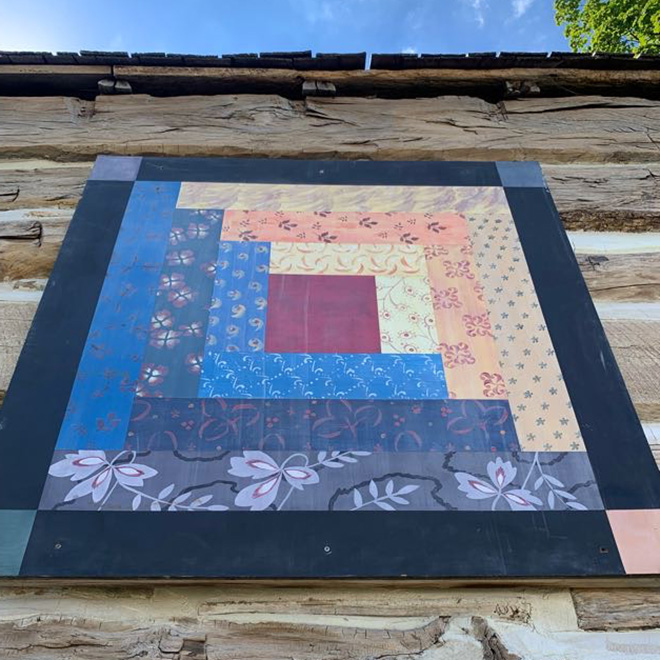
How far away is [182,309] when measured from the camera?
2.23 meters

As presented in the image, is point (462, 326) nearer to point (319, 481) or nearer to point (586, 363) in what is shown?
point (586, 363)

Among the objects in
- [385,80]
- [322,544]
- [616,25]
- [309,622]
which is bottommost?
[309,622]

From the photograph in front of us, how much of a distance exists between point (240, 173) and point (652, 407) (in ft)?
5.41

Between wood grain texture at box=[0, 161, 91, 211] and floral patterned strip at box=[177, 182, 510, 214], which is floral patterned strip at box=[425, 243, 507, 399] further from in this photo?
wood grain texture at box=[0, 161, 91, 211]

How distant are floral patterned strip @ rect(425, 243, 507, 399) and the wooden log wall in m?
0.46

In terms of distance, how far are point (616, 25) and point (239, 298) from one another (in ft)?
20.9

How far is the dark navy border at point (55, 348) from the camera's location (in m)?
1.82

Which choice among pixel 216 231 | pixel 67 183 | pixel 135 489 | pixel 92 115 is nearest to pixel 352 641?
pixel 135 489

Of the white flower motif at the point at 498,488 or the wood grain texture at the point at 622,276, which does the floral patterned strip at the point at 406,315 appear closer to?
the white flower motif at the point at 498,488

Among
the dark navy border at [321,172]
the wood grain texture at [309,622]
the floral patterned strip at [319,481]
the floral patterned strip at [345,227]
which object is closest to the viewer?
the wood grain texture at [309,622]

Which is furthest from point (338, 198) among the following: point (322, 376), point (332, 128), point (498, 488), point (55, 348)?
point (498, 488)

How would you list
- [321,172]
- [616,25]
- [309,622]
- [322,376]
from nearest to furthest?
[309,622]
[322,376]
[321,172]
[616,25]

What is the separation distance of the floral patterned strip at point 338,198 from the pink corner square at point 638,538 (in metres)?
1.23

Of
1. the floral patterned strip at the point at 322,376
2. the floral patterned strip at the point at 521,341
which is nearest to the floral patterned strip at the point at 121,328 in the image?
the floral patterned strip at the point at 322,376
